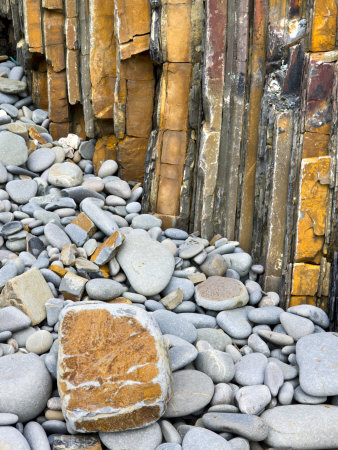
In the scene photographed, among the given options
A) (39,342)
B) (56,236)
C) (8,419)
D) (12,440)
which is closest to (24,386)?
(8,419)

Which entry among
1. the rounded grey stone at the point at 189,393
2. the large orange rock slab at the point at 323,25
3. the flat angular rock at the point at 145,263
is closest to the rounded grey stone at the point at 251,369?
the rounded grey stone at the point at 189,393

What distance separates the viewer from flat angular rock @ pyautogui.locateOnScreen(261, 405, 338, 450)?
99.7 inches

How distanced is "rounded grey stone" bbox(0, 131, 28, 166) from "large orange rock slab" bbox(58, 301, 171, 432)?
2584mm

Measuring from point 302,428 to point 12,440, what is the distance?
1430mm

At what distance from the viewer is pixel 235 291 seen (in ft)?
11.9

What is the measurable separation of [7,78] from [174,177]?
11.2ft

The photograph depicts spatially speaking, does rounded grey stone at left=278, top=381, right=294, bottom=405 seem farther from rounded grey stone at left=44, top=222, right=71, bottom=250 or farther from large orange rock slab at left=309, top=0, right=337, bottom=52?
large orange rock slab at left=309, top=0, right=337, bottom=52

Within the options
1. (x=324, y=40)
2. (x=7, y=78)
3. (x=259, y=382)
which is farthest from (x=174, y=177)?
(x=7, y=78)

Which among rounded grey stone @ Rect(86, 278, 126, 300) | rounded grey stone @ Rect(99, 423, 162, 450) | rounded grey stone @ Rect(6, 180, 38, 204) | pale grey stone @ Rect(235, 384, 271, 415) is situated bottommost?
rounded grey stone @ Rect(99, 423, 162, 450)

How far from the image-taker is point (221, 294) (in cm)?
362

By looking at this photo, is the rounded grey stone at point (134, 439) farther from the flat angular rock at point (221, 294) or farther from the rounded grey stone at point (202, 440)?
the flat angular rock at point (221, 294)

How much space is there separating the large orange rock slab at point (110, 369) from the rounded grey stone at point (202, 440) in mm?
182

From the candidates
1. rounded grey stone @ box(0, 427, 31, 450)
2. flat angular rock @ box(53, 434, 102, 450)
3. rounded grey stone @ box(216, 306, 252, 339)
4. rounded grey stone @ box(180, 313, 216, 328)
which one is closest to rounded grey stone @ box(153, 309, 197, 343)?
rounded grey stone @ box(180, 313, 216, 328)

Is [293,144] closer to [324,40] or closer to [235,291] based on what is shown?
[324,40]
